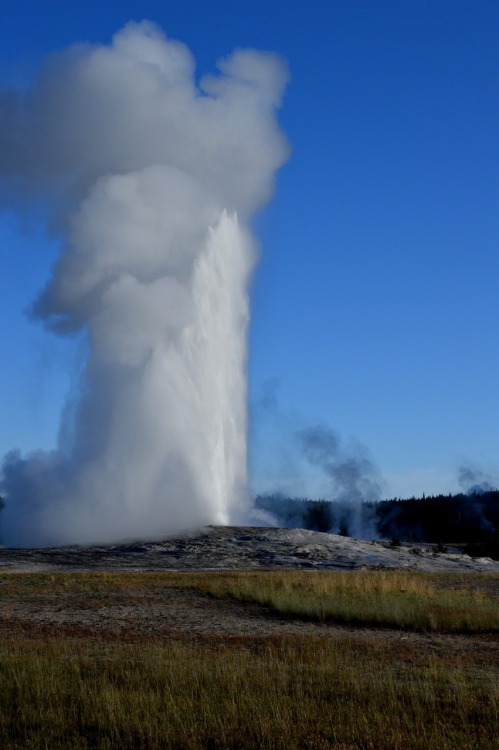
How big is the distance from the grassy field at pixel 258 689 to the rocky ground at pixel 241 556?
23.3 m

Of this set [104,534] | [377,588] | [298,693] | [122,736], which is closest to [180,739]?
[122,736]

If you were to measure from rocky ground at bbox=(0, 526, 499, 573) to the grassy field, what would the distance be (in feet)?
76.3

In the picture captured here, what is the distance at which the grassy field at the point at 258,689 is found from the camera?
30.1 ft

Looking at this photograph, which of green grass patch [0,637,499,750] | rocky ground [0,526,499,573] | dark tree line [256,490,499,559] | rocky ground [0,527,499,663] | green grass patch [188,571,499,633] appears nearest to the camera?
green grass patch [0,637,499,750]

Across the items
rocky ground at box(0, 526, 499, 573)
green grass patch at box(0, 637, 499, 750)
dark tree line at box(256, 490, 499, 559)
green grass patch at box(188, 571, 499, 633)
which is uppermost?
dark tree line at box(256, 490, 499, 559)

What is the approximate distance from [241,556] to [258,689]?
3518 centimetres

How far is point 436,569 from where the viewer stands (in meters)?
42.3

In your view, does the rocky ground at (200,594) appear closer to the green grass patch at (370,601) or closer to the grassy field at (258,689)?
the grassy field at (258,689)

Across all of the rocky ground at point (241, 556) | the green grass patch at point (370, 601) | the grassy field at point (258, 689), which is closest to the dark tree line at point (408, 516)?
the rocky ground at point (241, 556)

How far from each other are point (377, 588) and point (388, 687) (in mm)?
15613

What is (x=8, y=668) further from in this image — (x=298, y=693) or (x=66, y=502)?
(x=66, y=502)

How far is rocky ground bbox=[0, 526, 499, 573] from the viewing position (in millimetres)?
41969

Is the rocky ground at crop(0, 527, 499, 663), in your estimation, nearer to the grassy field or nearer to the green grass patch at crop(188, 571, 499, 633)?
the grassy field

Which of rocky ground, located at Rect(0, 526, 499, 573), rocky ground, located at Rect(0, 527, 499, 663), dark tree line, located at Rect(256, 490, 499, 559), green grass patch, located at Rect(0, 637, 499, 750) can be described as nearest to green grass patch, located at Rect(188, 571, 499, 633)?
rocky ground, located at Rect(0, 527, 499, 663)
